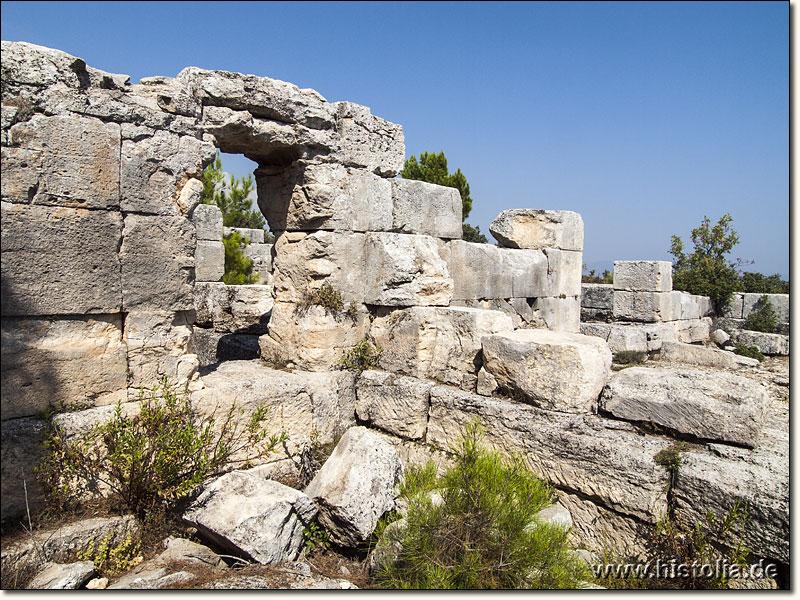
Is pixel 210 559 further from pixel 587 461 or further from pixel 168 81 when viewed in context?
pixel 168 81

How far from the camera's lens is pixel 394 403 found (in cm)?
487

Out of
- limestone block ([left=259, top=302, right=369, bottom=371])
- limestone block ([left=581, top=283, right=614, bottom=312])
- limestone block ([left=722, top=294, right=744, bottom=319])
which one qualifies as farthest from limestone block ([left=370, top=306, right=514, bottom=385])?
limestone block ([left=722, top=294, right=744, bottom=319])

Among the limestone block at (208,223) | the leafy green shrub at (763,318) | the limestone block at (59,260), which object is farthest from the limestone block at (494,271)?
the leafy green shrub at (763,318)

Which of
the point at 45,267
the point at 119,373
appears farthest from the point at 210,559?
the point at 45,267

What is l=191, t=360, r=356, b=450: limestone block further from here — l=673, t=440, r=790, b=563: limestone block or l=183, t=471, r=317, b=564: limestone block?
l=673, t=440, r=790, b=563: limestone block

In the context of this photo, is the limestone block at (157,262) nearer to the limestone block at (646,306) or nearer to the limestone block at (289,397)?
the limestone block at (289,397)

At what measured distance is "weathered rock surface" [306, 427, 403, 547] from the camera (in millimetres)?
3545

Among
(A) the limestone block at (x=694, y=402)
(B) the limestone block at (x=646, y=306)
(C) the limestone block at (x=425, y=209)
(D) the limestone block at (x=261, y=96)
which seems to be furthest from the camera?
(B) the limestone block at (x=646, y=306)

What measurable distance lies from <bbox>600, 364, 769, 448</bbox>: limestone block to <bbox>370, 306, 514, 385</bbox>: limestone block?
1097 mm

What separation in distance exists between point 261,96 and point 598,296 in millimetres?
9103

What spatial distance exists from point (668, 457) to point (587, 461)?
0.50m

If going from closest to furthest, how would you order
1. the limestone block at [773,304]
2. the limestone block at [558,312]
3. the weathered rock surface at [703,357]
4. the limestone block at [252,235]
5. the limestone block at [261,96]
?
the limestone block at [261,96]
the limestone block at [558,312]
the weathered rock surface at [703,357]
the limestone block at [773,304]
the limestone block at [252,235]

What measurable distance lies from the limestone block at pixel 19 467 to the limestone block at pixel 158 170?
1365 mm

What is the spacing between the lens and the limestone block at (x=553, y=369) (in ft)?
13.6
